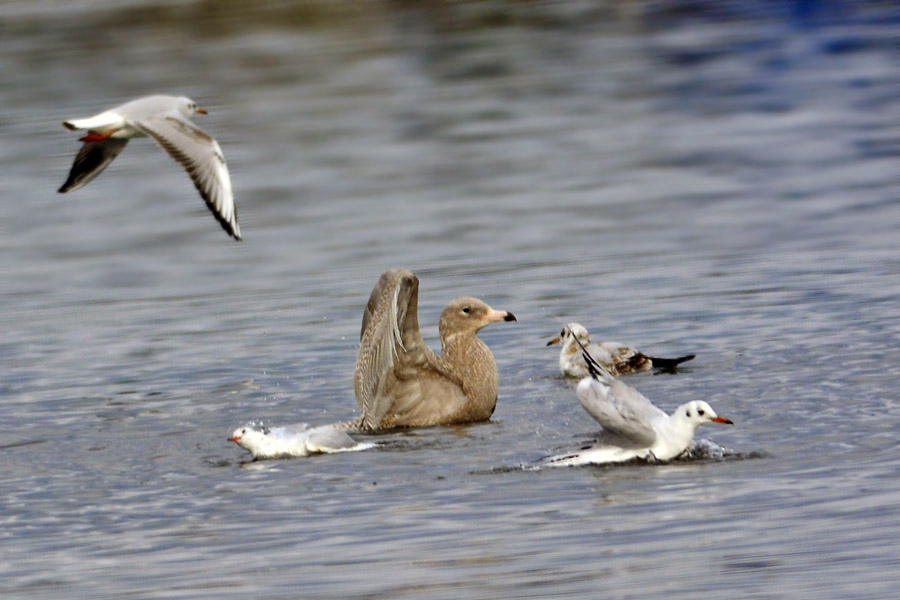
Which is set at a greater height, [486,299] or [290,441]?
[290,441]

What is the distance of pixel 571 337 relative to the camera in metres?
12.9

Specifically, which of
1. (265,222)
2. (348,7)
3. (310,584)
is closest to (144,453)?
(310,584)

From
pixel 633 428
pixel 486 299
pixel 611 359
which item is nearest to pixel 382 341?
pixel 611 359

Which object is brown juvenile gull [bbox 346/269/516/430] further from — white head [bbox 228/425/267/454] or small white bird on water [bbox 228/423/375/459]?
white head [bbox 228/425/267/454]

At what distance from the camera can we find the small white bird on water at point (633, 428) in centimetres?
1006

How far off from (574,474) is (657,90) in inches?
759

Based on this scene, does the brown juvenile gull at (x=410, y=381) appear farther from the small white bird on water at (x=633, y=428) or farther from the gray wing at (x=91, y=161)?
the gray wing at (x=91, y=161)

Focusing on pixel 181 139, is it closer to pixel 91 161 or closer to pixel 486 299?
pixel 91 161

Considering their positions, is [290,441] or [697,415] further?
[290,441]

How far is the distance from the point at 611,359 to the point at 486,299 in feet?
9.14

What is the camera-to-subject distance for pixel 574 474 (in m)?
9.90

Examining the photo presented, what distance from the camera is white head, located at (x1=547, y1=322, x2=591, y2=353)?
42.0 feet

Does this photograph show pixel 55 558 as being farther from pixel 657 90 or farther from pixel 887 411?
pixel 657 90

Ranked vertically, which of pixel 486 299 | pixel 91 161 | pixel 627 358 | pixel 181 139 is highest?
pixel 181 139
